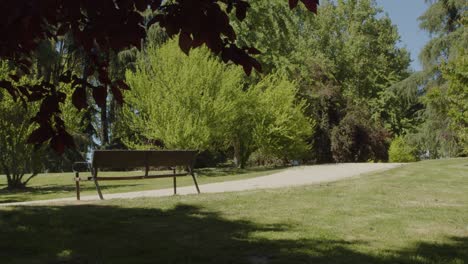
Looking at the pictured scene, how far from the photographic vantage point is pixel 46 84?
3.35m

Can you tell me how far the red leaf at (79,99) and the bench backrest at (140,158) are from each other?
6086mm

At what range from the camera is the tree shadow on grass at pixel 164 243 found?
4.26 m

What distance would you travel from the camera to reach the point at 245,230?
18.0ft

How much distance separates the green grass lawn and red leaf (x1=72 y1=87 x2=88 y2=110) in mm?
1733

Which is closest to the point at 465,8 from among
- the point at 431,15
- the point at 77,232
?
the point at 431,15

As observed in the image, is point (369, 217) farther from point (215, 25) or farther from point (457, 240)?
point (215, 25)

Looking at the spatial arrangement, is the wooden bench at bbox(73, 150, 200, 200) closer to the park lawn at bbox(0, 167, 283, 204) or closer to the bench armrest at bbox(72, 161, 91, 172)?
the bench armrest at bbox(72, 161, 91, 172)

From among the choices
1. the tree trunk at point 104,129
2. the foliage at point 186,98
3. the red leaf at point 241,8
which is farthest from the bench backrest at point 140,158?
the tree trunk at point 104,129

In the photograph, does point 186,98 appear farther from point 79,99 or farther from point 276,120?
point 79,99

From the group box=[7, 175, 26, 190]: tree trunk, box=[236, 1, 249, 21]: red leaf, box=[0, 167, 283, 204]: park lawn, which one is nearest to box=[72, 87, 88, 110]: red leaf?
box=[236, 1, 249, 21]: red leaf

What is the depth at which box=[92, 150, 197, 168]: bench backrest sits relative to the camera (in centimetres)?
909

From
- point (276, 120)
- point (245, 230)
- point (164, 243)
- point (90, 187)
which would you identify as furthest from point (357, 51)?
point (164, 243)

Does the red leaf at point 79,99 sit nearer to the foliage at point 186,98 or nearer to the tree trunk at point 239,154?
the foliage at point 186,98

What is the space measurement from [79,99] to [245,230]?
3.02m
